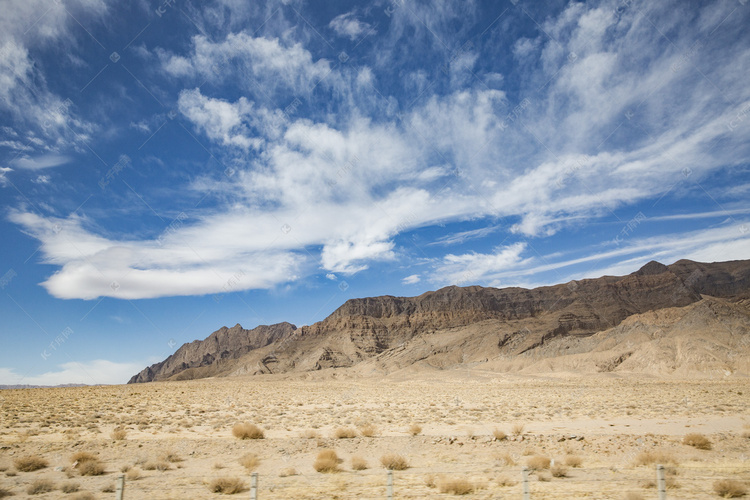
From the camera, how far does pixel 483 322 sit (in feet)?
454

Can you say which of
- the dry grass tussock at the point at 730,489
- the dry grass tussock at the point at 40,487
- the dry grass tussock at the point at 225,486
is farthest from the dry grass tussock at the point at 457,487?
the dry grass tussock at the point at 40,487

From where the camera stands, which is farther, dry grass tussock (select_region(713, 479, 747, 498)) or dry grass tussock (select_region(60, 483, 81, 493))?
dry grass tussock (select_region(60, 483, 81, 493))

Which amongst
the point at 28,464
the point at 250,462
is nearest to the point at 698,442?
the point at 250,462

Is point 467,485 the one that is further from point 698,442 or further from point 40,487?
point 40,487

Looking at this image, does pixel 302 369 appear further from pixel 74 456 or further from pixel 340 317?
pixel 74 456

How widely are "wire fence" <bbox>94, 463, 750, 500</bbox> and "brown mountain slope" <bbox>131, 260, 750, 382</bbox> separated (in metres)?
93.3

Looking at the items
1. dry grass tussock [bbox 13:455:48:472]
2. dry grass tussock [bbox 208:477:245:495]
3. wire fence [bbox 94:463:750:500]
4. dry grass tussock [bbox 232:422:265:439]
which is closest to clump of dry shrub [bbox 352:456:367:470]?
wire fence [bbox 94:463:750:500]

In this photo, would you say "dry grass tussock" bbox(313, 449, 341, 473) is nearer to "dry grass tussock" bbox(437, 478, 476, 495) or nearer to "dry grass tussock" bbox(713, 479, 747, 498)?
"dry grass tussock" bbox(437, 478, 476, 495)

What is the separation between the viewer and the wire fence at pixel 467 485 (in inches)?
408

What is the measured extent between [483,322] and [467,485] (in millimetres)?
133488

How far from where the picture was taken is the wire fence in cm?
1036

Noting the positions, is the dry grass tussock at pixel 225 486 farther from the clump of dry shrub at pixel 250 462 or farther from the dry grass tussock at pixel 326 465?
the dry grass tussock at pixel 326 465

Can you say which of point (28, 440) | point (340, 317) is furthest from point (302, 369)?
point (28, 440)

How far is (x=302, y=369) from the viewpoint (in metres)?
150
